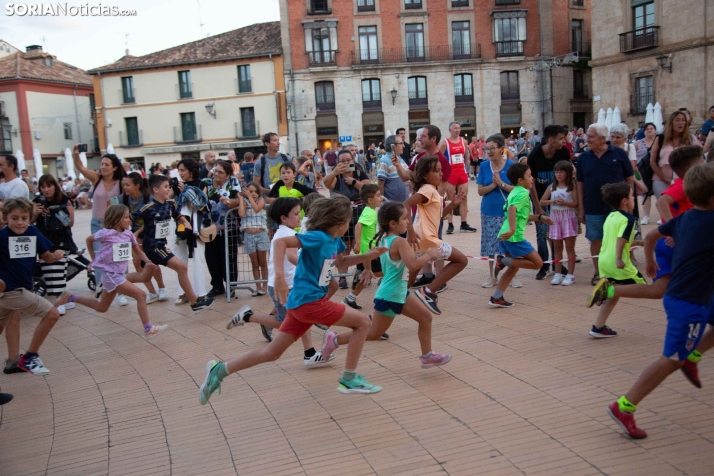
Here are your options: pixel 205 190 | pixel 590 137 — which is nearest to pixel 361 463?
pixel 590 137

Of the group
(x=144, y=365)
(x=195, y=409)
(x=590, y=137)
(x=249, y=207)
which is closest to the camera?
(x=195, y=409)

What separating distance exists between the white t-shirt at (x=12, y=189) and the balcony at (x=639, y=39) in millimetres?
30550

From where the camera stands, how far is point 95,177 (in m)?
9.50

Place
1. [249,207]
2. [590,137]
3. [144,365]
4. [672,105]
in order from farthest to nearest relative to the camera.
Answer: [672,105] < [249,207] < [590,137] < [144,365]

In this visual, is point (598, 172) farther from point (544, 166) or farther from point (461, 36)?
point (461, 36)

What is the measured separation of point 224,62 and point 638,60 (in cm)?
2667

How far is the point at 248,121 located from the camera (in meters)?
46.3

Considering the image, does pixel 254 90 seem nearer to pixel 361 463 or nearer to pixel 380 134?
pixel 380 134

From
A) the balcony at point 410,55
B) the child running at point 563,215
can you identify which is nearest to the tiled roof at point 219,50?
the balcony at point 410,55

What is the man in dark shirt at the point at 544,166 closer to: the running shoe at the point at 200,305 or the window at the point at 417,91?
the running shoe at the point at 200,305

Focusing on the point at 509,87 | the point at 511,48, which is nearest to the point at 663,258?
the point at 509,87

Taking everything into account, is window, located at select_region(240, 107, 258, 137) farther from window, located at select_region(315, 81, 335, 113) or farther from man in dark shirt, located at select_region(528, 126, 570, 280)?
man in dark shirt, located at select_region(528, 126, 570, 280)

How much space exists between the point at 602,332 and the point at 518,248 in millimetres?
1678

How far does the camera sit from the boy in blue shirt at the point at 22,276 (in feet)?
20.4
